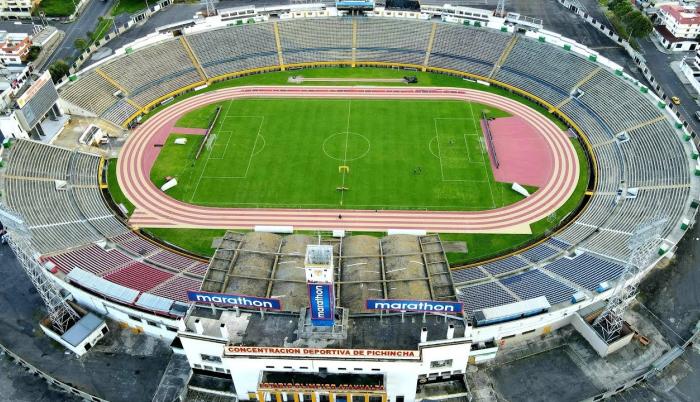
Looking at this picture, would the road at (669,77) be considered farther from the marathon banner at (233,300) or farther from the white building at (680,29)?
the marathon banner at (233,300)

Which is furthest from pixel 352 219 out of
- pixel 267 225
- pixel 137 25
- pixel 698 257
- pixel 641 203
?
pixel 137 25

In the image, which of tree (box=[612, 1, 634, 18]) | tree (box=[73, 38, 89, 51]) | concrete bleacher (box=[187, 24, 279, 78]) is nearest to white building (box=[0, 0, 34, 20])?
tree (box=[73, 38, 89, 51])

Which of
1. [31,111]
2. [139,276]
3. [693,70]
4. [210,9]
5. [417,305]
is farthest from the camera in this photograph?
[210,9]

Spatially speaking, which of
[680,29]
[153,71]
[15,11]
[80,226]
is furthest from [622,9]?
[15,11]

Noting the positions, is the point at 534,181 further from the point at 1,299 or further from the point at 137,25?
the point at 137,25

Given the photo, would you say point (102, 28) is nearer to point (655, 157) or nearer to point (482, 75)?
point (482, 75)

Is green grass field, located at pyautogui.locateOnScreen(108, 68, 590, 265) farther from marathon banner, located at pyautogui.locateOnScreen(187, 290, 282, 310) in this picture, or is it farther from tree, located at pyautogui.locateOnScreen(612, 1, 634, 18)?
tree, located at pyautogui.locateOnScreen(612, 1, 634, 18)

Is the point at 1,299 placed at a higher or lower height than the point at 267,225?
lower
